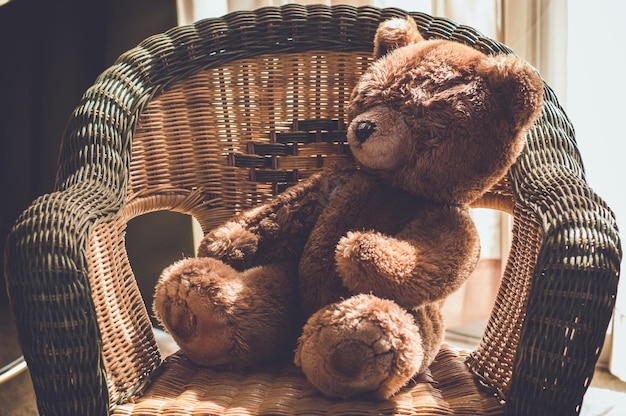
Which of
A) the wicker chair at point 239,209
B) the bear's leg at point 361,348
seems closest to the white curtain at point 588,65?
the wicker chair at point 239,209

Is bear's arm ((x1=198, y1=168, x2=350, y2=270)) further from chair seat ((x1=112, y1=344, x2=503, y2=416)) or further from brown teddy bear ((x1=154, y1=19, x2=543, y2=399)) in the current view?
chair seat ((x1=112, y1=344, x2=503, y2=416))

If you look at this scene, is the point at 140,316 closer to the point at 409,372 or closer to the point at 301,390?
the point at 301,390

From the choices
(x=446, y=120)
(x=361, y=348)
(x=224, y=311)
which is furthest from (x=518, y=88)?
(x=224, y=311)

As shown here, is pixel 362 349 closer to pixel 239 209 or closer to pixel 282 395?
pixel 282 395

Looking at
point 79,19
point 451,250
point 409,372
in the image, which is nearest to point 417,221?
point 451,250

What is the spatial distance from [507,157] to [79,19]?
4.99ft

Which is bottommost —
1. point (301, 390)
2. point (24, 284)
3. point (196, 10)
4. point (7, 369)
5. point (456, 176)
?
point (7, 369)

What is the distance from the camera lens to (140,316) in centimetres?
115

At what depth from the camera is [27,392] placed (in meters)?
1.75

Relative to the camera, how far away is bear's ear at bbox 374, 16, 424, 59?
1117 mm

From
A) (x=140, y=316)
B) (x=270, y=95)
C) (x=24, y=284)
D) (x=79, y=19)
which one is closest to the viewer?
(x=24, y=284)

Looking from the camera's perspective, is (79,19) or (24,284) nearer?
(24,284)

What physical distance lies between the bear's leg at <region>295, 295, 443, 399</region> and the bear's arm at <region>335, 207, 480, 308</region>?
0.08 feet

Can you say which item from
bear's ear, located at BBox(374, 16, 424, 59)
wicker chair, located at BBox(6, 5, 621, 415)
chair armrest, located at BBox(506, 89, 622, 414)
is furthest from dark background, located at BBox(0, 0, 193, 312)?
chair armrest, located at BBox(506, 89, 622, 414)
